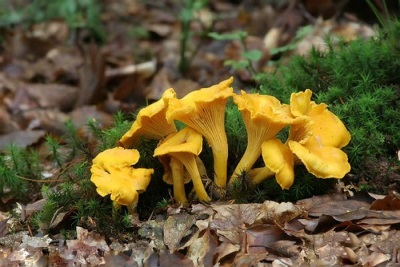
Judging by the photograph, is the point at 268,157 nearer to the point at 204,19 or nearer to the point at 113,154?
the point at 113,154

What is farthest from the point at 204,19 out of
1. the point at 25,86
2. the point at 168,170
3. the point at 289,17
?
the point at 168,170

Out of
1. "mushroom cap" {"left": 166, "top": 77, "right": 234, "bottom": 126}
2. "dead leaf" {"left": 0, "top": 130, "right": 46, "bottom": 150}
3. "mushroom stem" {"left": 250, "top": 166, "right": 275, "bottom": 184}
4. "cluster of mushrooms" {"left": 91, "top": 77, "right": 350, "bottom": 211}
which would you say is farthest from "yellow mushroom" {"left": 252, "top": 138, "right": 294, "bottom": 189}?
"dead leaf" {"left": 0, "top": 130, "right": 46, "bottom": 150}

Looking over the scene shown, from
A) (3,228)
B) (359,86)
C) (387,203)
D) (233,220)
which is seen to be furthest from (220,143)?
(3,228)

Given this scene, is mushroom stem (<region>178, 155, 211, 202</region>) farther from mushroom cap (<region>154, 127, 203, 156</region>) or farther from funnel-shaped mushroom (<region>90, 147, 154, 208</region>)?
funnel-shaped mushroom (<region>90, 147, 154, 208</region>)

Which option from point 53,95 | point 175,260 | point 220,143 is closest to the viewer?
point 175,260

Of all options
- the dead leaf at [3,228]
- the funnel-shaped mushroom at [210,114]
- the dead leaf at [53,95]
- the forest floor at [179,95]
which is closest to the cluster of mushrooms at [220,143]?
the funnel-shaped mushroom at [210,114]

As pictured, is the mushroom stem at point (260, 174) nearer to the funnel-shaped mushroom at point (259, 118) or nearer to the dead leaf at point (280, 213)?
the funnel-shaped mushroom at point (259, 118)

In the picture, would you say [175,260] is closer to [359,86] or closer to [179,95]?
[359,86]
